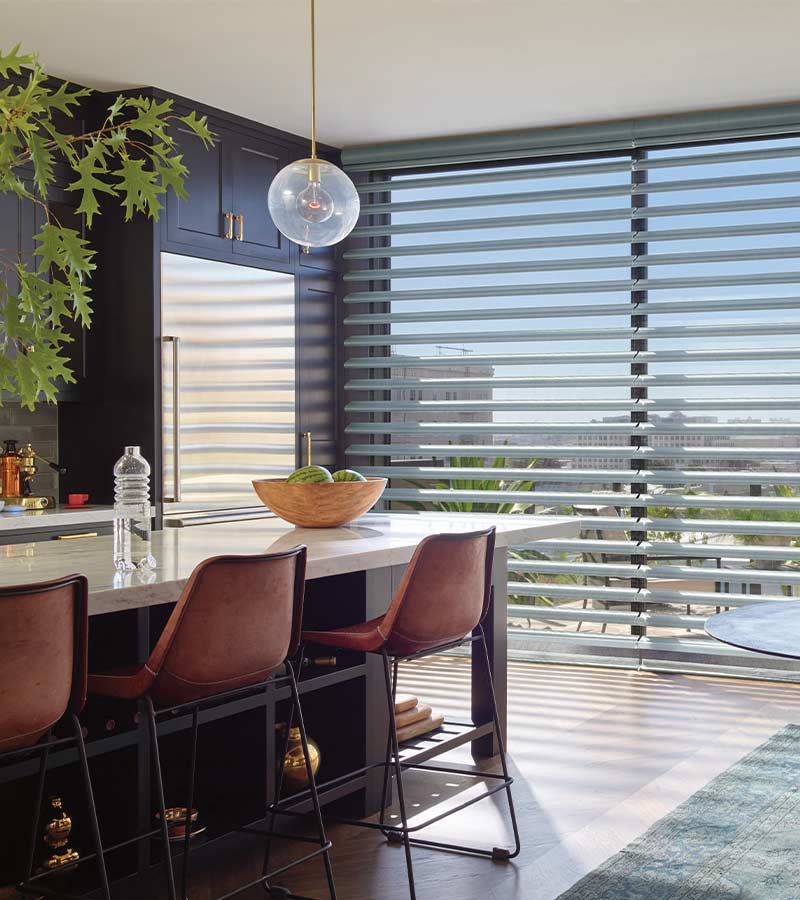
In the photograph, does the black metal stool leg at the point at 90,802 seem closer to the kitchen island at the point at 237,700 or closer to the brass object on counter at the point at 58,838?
the kitchen island at the point at 237,700

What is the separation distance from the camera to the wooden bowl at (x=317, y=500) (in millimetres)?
3732

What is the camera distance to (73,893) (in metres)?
2.77

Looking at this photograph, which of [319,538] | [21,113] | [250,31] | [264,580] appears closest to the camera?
[21,113]

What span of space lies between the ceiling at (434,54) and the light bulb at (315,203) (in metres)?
0.97

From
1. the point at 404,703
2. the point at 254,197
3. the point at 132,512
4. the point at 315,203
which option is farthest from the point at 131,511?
the point at 254,197

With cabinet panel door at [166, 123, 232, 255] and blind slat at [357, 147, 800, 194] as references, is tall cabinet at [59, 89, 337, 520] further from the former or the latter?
blind slat at [357, 147, 800, 194]

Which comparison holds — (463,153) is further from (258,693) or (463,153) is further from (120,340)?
(258,693)

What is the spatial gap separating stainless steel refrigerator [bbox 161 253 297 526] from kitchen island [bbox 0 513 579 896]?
1474 millimetres

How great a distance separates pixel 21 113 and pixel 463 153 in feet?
15.6

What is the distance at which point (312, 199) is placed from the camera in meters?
3.70

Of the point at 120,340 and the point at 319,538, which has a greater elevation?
the point at 120,340

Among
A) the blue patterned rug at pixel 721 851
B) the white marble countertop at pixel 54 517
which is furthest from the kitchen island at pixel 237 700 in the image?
the white marble countertop at pixel 54 517

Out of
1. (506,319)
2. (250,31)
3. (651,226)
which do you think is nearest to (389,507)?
(506,319)

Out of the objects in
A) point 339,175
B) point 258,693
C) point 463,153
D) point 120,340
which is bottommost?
point 258,693
